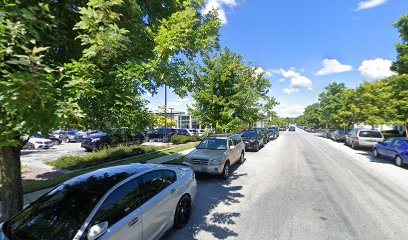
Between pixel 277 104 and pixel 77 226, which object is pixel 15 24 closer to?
pixel 77 226

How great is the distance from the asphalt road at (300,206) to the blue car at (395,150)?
1.74m

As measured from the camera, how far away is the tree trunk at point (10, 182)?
4.35 meters

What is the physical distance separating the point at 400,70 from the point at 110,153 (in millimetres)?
21556

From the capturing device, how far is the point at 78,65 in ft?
9.16

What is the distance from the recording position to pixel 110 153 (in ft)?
42.2

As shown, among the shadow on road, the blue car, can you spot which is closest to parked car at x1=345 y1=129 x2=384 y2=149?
the blue car

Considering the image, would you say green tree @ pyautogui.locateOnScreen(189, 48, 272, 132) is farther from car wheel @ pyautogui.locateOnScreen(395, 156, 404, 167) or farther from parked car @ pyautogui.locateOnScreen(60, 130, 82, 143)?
parked car @ pyautogui.locateOnScreen(60, 130, 82, 143)

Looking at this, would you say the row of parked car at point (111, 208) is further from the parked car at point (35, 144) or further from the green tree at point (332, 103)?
the green tree at point (332, 103)

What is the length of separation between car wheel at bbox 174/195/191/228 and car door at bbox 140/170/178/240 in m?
0.20

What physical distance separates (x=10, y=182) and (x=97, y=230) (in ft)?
9.80

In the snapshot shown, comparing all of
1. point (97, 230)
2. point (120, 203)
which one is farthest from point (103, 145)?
point (97, 230)

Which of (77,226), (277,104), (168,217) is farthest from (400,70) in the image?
(77,226)

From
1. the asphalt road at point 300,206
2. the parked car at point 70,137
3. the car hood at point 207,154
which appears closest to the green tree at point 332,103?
the asphalt road at point 300,206

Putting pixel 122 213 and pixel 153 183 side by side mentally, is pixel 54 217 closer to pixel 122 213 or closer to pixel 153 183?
pixel 122 213
